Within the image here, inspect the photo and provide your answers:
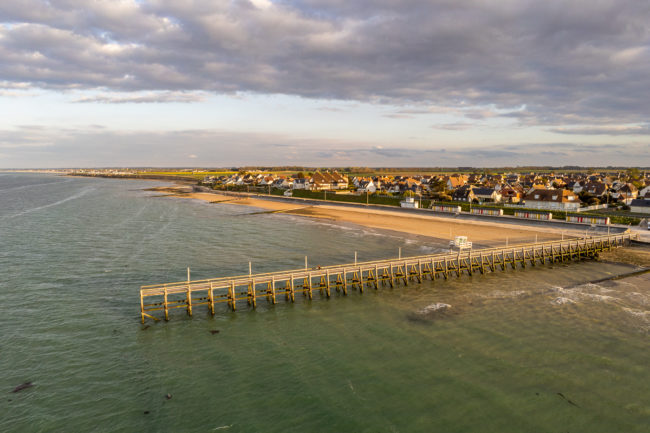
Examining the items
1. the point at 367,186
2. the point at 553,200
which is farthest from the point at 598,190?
the point at 367,186

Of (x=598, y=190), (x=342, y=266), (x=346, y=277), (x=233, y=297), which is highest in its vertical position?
(x=598, y=190)

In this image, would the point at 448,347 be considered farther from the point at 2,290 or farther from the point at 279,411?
the point at 2,290

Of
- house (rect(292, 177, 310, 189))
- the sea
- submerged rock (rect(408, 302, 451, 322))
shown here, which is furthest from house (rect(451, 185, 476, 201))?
submerged rock (rect(408, 302, 451, 322))

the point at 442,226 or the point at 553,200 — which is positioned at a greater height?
the point at 553,200

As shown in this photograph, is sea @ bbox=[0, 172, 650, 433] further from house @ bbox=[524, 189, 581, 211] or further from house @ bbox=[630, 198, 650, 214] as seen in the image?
house @ bbox=[630, 198, 650, 214]

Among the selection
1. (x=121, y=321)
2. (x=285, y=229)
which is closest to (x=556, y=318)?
(x=121, y=321)

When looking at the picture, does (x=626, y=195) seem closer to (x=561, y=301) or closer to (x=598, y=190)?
(x=598, y=190)

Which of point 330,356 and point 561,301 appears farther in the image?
point 561,301
